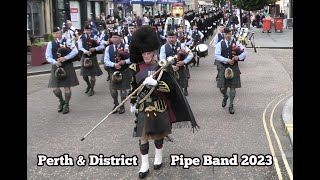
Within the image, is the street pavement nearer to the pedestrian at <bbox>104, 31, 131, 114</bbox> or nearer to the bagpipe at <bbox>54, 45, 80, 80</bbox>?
the pedestrian at <bbox>104, 31, 131, 114</bbox>

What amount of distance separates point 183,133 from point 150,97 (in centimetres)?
204

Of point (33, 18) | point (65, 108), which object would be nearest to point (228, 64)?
point (65, 108)

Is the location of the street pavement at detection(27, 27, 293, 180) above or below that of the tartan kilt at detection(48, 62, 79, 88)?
below

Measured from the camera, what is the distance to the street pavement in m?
5.56

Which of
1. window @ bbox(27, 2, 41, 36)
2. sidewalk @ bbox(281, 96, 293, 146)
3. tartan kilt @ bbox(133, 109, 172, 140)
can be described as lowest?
sidewalk @ bbox(281, 96, 293, 146)

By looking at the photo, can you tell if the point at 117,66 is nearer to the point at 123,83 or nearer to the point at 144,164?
the point at 123,83

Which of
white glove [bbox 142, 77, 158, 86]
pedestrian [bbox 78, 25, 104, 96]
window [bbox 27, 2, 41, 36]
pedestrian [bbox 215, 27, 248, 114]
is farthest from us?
window [bbox 27, 2, 41, 36]

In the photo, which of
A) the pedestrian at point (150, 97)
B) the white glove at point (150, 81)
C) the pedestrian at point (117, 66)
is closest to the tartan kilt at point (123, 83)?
the pedestrian at point (117, 66)

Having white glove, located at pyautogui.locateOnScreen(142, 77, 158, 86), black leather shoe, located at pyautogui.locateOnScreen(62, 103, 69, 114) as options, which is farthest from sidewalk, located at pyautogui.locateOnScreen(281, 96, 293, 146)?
black leather shoe, located at pyautogui.locateOnScreen(62, 103, 69, 114)

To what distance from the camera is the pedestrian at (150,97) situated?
537cm

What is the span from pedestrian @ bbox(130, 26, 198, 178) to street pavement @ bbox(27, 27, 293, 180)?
1.80 feet

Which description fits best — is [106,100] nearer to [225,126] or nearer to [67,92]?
[67,92]

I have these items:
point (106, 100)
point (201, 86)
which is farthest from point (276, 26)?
point (106, 100)

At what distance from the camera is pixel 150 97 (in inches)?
214
